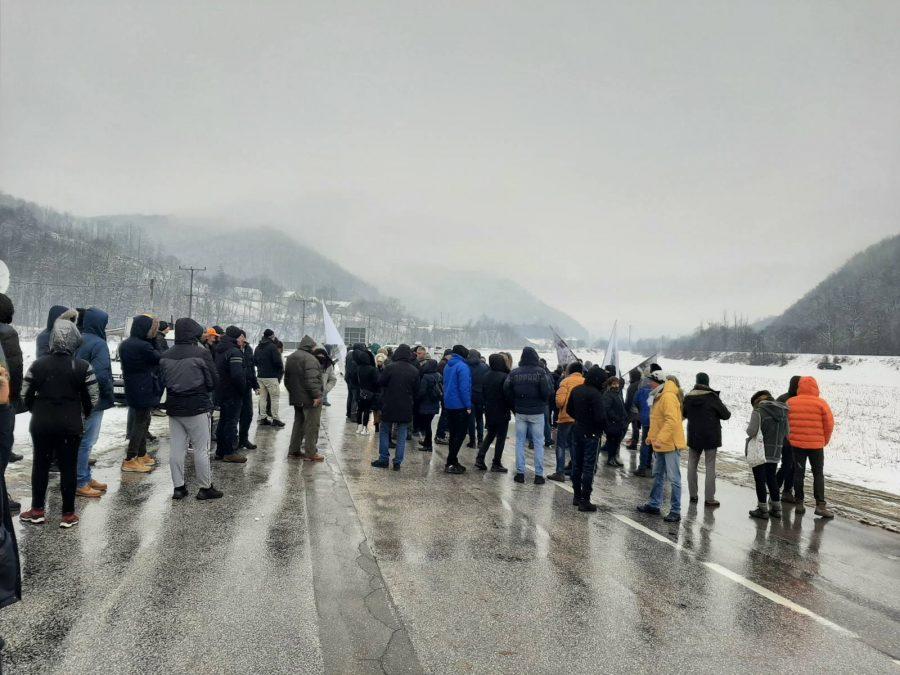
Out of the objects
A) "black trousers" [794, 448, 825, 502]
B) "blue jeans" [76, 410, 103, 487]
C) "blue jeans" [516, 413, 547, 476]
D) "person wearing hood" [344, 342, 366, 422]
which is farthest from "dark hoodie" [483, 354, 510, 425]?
"blue jeans" [76, 410, 103, 487]

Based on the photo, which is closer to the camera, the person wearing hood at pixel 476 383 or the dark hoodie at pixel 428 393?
the dark hoodie at pixel 428 393

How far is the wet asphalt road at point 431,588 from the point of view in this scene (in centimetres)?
339

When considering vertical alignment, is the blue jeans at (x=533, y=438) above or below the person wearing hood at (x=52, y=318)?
below

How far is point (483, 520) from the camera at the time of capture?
635 cm

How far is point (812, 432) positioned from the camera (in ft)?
25.5

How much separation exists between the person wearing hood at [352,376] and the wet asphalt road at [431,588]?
4279mm

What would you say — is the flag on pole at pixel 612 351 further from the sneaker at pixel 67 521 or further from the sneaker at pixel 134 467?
the sneaker at pixel 67 521

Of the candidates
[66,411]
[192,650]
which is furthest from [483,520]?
[66,411]

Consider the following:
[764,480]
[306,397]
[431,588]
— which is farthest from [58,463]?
[764,480]

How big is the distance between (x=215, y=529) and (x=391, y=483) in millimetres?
2875

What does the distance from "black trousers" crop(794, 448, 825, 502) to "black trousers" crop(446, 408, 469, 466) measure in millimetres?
5158

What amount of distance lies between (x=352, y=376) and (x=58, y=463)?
729 centimetres

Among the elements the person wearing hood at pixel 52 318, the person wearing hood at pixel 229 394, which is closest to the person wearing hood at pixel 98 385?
the person wearing hood at pixel 52 318

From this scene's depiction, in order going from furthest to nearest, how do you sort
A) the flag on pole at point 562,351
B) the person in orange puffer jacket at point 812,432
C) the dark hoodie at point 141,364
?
the flag on pole at point 562,351 < the person in orange puffer jacket at point 812,432 < the dark hoodie at point 141,364
